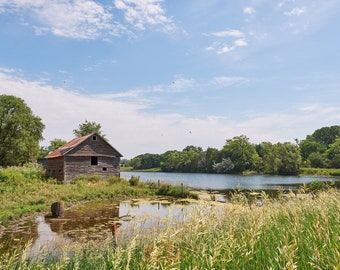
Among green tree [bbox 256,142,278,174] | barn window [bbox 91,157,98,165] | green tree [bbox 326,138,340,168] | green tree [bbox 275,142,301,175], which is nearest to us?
barn window [bbox 91,157,98,165]

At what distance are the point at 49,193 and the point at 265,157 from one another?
317 ft

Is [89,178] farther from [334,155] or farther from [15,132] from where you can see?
[334,155]

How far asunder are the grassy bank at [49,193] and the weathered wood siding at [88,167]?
1.80 meters

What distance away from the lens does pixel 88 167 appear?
130 ft

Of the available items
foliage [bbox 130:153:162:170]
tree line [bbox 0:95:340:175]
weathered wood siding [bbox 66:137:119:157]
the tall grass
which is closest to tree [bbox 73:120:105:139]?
tree line [bbox 0:95:340:175]

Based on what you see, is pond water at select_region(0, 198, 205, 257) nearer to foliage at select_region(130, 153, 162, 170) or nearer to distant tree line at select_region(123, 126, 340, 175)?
distant tree line at select_region(123, 126, 340, 175)

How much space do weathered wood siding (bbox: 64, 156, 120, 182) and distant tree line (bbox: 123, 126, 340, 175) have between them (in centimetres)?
7136

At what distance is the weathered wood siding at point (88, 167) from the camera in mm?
38344

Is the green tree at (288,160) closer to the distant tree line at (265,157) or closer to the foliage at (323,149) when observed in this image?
the distant tree line at (265,157)

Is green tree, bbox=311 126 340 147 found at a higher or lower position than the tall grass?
higher

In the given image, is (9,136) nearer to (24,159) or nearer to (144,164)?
(24,159)

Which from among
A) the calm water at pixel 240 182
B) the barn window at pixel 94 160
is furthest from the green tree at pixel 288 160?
the barn window at pixel 94 160

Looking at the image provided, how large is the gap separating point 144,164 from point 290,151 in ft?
322

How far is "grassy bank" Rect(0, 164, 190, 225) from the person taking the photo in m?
20.8
